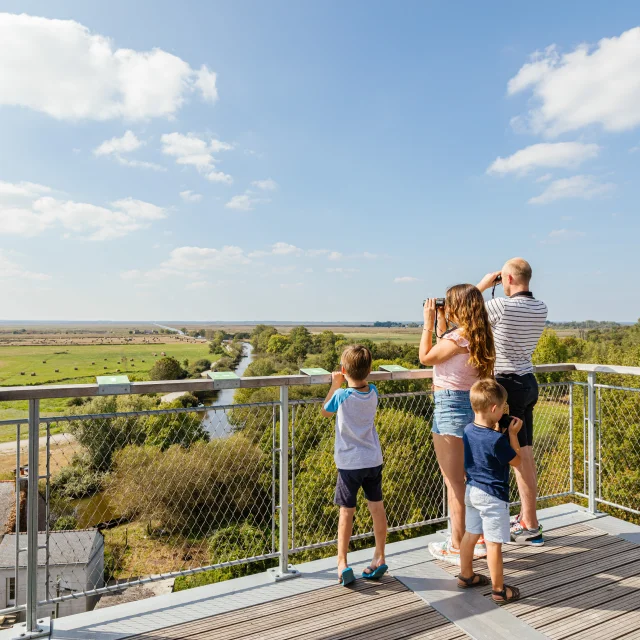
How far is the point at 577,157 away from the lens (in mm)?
60406

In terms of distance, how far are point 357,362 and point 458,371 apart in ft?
1.57

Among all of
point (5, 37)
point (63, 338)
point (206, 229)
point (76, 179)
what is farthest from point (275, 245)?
point (5, 37)

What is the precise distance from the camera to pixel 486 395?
6.28 ft

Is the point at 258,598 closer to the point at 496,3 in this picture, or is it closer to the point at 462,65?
the point at 496,3

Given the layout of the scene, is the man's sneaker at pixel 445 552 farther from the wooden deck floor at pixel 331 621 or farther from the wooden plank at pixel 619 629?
the wooden plank at pixel 619 629

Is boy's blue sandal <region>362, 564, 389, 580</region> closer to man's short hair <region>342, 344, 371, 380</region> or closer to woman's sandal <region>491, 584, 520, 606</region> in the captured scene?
woman's sandal <region>491, 584, 520, 606</region>

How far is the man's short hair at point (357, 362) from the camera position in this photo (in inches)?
79.2

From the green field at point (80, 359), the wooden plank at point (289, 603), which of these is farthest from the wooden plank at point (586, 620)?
the green field at point (80, 359)

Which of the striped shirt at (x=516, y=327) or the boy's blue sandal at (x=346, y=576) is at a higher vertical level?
the striped shirt at (x=516, y=327)

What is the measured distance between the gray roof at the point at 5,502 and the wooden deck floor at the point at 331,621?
33359 mm

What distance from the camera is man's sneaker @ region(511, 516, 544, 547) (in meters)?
2.51

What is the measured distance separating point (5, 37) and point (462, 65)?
59.4m

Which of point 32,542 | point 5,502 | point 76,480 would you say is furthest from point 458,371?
point 5,502

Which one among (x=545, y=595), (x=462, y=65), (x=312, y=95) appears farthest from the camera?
(x=312, y=95)
